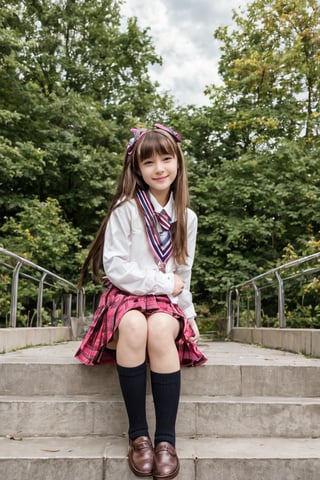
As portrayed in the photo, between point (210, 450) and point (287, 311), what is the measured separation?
3.03m

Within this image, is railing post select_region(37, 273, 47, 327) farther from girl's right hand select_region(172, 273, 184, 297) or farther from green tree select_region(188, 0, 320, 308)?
green tree select_region(188, 0, 320, 308)

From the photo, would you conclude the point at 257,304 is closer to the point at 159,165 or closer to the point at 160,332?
the point at 159,165

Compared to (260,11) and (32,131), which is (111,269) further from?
(260,11)

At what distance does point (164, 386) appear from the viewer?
2.17m

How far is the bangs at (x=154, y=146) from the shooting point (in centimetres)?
256

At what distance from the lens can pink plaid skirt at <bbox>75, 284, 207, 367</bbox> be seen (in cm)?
236

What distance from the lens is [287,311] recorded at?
5059 mm

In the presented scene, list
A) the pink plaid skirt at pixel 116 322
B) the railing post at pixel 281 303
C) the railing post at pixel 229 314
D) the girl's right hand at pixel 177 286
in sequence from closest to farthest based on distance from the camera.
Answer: the pink plaid skirt at pixel 116 322, the girl's right hand at pixel 177 286, the railing post at pixel 281 303, the railing post at pixel 229 314

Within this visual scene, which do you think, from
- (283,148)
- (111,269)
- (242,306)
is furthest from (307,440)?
(283,148)

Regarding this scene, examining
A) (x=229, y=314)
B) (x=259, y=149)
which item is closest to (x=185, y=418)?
(x=229, y=314)

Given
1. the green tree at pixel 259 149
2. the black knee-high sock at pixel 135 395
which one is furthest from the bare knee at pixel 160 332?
the green tree at pixel 259 149

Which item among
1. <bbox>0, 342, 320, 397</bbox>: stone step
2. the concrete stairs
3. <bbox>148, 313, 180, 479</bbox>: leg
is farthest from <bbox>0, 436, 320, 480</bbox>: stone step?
<bbox>0, 342, 320, 397</bbox>: stone step

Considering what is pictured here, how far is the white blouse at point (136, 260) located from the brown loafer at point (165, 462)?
0.69 metres

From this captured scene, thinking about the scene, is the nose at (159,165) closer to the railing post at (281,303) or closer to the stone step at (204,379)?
the stone step at (204,379)
